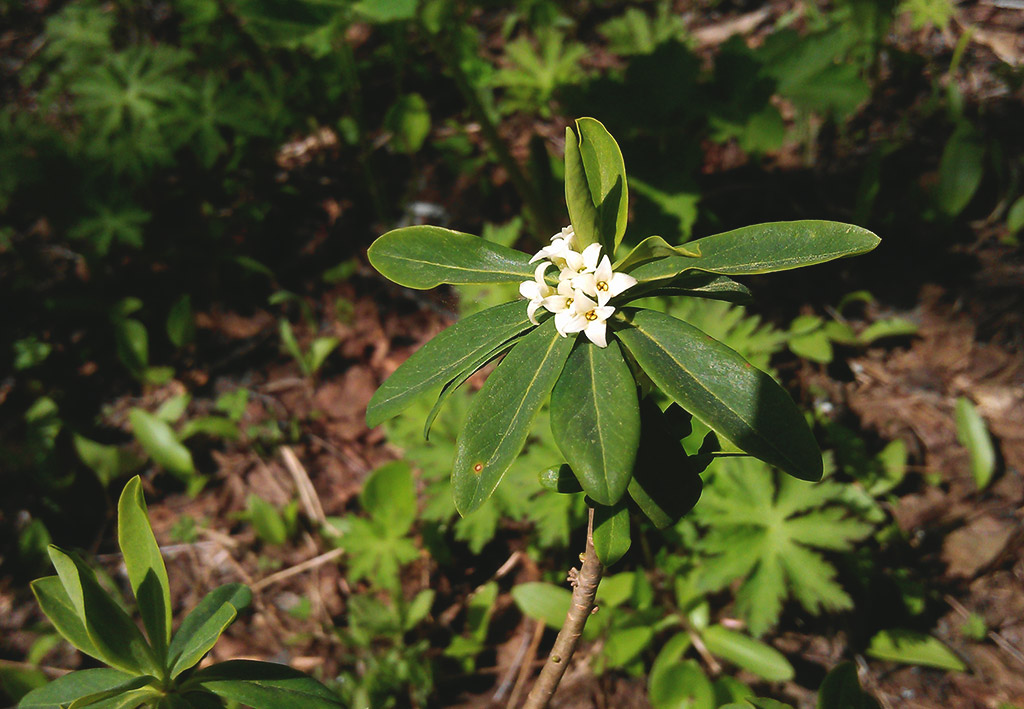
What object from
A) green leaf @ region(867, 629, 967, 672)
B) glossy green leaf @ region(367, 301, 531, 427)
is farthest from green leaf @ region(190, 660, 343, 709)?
green leaf @ region(867, 629, 967, 672)

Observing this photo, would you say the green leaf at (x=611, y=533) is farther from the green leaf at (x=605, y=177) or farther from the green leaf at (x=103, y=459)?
the green leaf at (x=103, y=459)

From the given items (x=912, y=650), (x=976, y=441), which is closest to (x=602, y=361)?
(x=912, y=650)

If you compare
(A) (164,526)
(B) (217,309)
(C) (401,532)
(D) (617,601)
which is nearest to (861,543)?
(D) (617,601)

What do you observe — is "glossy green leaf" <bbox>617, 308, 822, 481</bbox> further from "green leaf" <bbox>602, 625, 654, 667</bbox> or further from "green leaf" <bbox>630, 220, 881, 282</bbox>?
"green leaf" <bbox>602, 625, 654, 667</bbox>

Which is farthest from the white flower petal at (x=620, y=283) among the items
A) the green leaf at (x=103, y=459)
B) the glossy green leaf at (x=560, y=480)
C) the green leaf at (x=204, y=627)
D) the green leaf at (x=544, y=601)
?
the green leaf at (x=103, y=459)

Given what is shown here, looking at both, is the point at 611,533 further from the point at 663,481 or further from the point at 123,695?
the point at 123,695
